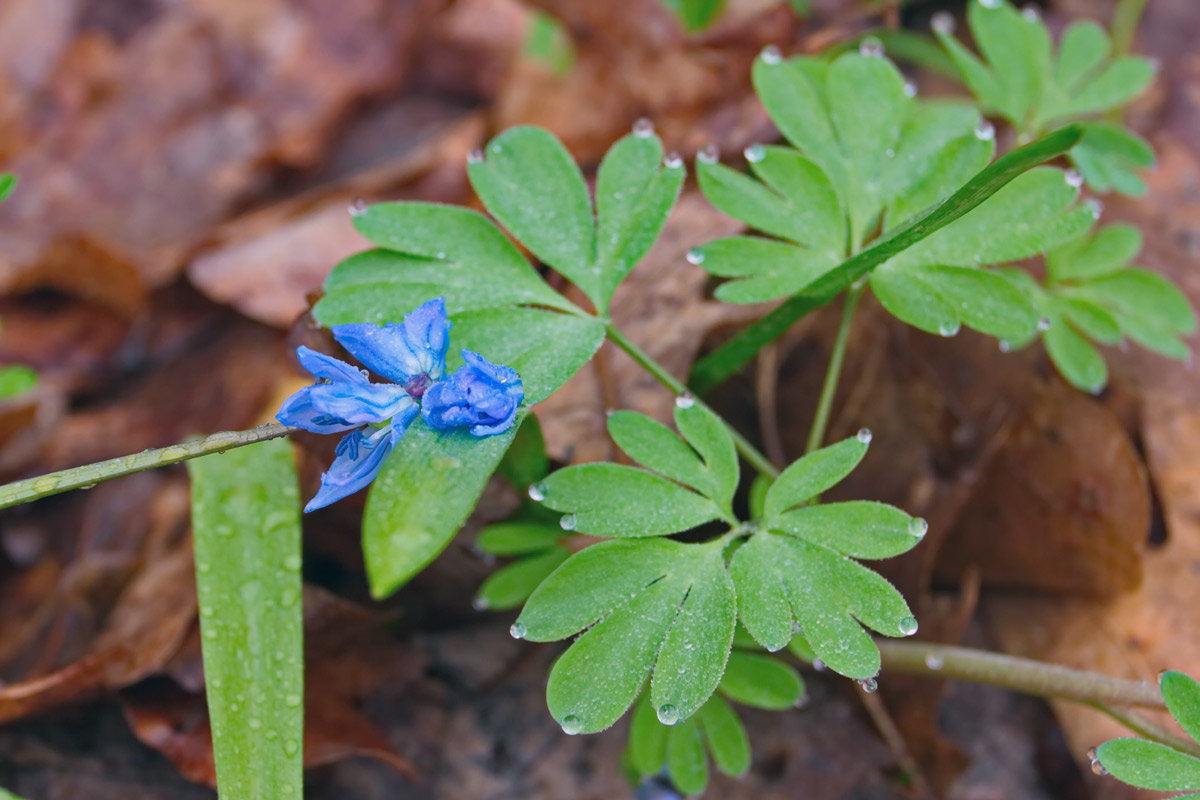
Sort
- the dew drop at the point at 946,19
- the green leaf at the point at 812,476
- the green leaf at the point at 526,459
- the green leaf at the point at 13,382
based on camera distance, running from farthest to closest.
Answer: the dew drop at the point at 946,19 → the green leaf at the point at 13,382 → the green leaf at the point at 526,459 → the green leaf at the point at 812,476

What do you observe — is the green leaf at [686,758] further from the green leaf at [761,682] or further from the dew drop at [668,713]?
the dew drop at [668,713]

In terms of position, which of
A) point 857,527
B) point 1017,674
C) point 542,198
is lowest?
point 1017,674

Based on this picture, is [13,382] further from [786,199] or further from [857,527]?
[857,527]

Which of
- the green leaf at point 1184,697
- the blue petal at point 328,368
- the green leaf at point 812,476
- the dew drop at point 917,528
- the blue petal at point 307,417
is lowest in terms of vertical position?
the green leaf at point 1184,697

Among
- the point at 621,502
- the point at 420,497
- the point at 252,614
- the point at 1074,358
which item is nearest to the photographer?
the point at 420,497

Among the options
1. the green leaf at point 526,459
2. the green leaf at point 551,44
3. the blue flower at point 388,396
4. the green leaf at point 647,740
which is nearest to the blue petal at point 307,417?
the blue flower at point 388,396

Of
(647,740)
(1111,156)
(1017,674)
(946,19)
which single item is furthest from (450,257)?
(946,19)

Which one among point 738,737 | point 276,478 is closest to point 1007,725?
point 738,737
